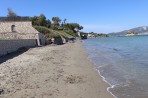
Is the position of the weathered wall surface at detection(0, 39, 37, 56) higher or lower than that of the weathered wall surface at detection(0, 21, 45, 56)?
lower

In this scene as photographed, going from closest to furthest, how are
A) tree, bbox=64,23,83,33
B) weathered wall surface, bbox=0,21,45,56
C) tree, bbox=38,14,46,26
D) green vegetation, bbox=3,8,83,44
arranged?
weathered wall surface, bbox=0,21,45,56 < green vegetation, bbox=3,8,83,44 < tree, bbox=38,14,46,26 < tree, bbox=64,23,83,33

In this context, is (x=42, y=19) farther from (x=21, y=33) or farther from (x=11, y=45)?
(x=11, y=45)

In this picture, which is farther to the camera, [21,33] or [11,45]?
[21,33]

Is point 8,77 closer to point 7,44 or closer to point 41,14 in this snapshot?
point 7,44

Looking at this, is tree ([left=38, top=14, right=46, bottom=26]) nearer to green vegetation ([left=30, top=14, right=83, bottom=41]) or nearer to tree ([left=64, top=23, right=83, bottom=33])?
green vegetation ([left=30, top=14, right=83, bottom=41])

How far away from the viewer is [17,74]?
619 inches

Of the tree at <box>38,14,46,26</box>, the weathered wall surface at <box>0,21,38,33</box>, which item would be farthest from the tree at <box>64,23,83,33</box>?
the weathered wall surface at <box>0,21,38,33</box>

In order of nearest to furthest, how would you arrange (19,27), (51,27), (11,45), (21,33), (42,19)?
(11,45)
(21,33)
(19,27)
(42,19)
(51,27)

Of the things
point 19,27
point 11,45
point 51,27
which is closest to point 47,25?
point 51,27

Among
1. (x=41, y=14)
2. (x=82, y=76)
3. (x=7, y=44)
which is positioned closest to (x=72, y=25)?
(x=41, y=14)

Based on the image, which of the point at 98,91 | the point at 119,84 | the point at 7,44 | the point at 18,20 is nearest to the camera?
the point at 98,91

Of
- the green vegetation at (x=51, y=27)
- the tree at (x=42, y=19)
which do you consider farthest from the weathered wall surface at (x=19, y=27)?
the tree at (x=42, y=19)

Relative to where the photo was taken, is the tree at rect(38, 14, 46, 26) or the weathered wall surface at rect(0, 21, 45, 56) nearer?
the weathered wall surface at rect(0, 21, 45, 56)

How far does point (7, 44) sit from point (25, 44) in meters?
12.6
